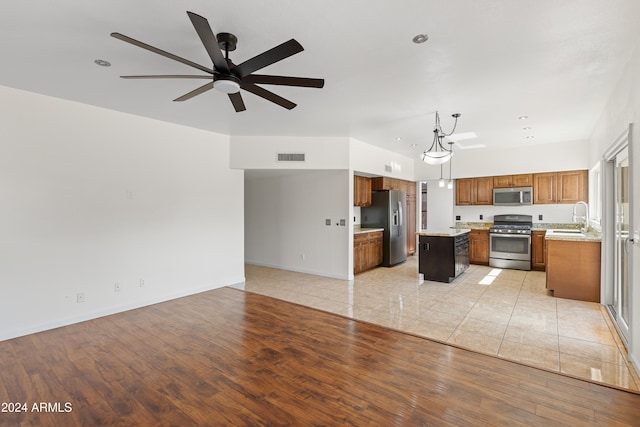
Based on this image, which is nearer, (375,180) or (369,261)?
(369,261)

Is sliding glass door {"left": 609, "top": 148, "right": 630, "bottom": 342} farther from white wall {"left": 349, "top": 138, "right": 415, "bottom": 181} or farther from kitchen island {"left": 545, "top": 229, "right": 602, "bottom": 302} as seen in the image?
white wall {"left": 349, "top": 138, "right": 415, "bottom": 181}

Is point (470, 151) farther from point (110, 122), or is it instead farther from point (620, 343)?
point (110, 122)

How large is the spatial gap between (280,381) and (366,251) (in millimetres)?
4320

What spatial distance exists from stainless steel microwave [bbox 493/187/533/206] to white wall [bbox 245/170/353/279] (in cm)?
372

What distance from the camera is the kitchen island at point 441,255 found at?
5.52 meters

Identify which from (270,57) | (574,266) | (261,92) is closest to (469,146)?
(574,266)

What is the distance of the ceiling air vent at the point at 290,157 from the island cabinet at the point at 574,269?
424cm

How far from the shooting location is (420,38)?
2.42 metres

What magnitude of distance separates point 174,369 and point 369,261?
181 inches

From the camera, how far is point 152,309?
4.26 m

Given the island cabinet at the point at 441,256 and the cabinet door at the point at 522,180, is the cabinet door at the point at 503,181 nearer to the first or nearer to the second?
the cabinet door at the point at 522,180

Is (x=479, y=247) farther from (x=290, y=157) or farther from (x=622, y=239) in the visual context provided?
(x=290, y=157)

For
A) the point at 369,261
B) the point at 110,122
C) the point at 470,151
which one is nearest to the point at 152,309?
the point at 110,122

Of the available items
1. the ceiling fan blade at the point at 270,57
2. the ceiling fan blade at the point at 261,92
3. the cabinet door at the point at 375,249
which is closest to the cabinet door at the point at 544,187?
the cabinet door at the point at 375,249
